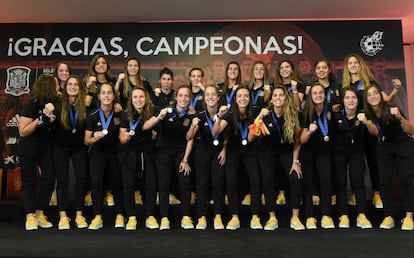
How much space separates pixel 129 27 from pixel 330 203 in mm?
3526

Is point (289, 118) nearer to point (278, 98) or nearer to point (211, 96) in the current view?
point (278, 98)

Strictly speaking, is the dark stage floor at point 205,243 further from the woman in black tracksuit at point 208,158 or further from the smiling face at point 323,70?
the smiling face at point 323,70

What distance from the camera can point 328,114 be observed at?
3492mm

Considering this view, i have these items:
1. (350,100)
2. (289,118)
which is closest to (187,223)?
(289,118)

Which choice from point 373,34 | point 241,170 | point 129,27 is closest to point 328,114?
point 241,170

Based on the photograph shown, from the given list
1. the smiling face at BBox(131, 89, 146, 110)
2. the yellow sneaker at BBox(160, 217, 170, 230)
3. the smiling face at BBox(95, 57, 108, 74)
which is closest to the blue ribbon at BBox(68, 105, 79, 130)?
the smiling face at BBox(131, 89, 146, 110)

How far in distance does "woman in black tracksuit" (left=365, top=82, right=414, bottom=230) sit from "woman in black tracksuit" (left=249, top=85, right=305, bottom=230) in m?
0.69

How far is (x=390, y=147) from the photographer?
3.40 meters

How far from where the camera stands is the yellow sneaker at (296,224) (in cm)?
334

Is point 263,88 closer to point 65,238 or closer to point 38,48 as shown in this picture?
point 65,238

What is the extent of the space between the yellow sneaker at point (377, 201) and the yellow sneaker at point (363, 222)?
1.13ft

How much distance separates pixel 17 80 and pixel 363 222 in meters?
4.63

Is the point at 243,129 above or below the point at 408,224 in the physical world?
above

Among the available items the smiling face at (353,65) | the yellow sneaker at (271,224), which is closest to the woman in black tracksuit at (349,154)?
the smiling face at (353,65)
